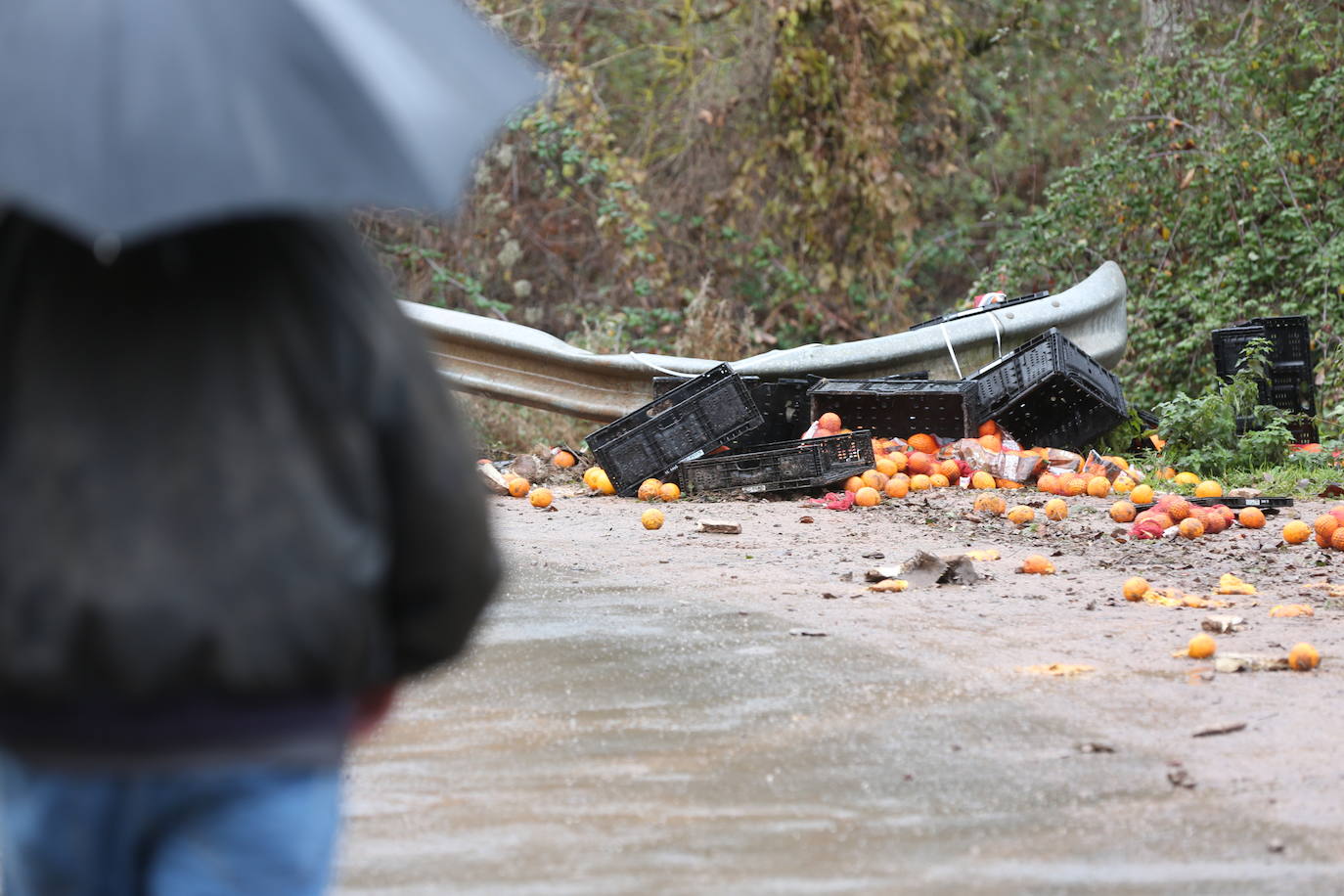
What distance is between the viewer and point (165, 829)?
190 cm

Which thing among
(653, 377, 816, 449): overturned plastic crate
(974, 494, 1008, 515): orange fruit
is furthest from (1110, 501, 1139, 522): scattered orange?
(653, 377, 816, 449): overturned plastic crate

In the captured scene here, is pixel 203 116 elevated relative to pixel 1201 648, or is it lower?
elevated


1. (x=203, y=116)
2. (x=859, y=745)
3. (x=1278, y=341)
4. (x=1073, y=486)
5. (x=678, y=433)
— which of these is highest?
(x=203, y=116)

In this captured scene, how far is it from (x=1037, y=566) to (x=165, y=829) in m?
5.96

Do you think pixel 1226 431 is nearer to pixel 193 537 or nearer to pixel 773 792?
pixel 773 792

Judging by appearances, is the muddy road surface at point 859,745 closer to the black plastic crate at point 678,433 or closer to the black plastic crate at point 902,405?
the black plastic crate at point 678,433

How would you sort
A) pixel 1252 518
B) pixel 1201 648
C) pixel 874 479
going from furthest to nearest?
1. pixel 874 479
2. pixel 1252 518
3. pixel 1201 648

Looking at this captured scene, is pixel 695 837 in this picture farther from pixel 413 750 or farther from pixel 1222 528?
pixel 1222 528

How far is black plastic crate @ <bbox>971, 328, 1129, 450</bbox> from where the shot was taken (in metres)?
11.1

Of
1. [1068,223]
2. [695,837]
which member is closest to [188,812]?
[695,837]

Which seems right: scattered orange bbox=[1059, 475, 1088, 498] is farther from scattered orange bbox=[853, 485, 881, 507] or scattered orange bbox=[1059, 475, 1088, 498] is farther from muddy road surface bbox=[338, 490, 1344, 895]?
muddy road surface bbox=[338, 490, 1344, 895]

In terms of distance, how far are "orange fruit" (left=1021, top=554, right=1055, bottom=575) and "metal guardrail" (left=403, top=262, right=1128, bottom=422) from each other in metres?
4.91

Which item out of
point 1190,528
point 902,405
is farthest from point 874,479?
point 1190,528

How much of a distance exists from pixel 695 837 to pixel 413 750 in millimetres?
1175
